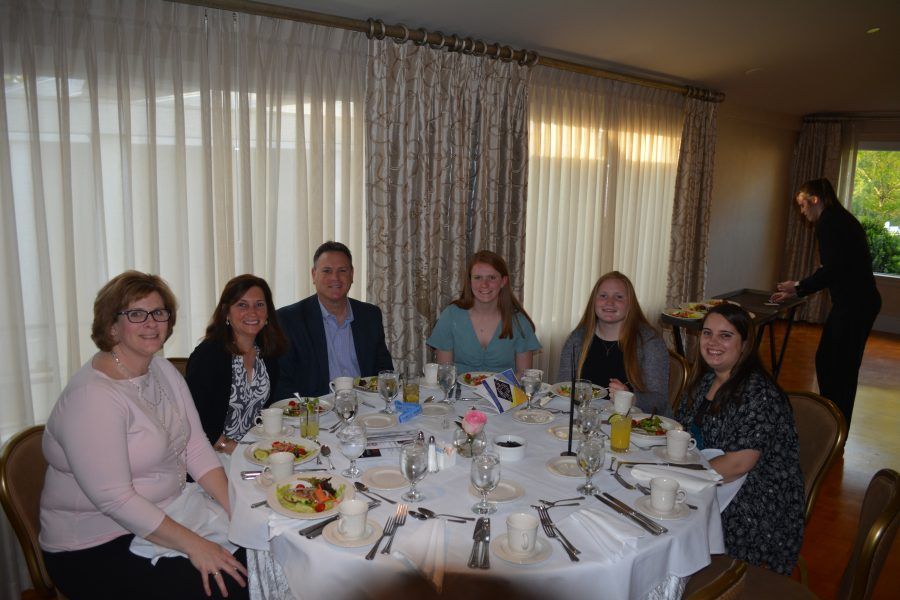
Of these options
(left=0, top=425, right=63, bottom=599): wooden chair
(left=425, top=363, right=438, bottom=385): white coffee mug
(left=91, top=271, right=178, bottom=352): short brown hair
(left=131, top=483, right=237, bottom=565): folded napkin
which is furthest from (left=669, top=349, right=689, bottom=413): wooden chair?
(left=0, top=425, right=63, bottom=599): wooden chair

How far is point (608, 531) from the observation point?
5.43 ft

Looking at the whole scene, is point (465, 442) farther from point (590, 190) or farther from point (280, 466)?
point (590, 190)

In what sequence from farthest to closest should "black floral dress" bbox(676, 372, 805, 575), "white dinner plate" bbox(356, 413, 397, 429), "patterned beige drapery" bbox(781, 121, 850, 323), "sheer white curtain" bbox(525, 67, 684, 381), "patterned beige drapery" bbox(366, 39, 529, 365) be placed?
1. "patterned beige drapery" bbox(781, 121, 850, 323)
2. "sheer white curtain" bbox(525, 67, 684, 381)
3. "patterned beige drapery" bbox(366, 39, 529, 365)
4. "white dinner plate" bbox(356, 413, 397, 429)
5. "black floral dress" bbox(676, 372, 805, 575)

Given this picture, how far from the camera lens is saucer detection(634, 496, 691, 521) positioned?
1749mm

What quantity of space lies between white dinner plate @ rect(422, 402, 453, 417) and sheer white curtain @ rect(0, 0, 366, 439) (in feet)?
4.80

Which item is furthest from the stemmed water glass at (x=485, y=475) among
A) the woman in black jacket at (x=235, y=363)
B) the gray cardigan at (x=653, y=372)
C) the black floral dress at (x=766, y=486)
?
the gray cardigan at (x=653, y=372)

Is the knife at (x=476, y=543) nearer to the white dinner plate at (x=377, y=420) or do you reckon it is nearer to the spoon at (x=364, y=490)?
the spoon at (x=364, y=490)

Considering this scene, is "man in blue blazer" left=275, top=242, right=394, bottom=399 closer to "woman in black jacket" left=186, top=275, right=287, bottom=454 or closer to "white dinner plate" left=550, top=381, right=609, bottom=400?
"woman in black jacket" left=186, top=275, right=287, bottom=454

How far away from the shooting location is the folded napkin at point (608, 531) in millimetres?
1594

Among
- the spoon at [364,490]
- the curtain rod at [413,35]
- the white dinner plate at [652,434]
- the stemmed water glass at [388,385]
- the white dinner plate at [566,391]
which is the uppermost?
the curtain rod at [413,35]

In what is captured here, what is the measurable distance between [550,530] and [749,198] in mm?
7430

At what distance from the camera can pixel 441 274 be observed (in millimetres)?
A: 4266

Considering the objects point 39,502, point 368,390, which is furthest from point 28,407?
point 368,390

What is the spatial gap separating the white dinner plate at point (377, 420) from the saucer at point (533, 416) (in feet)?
1.58
